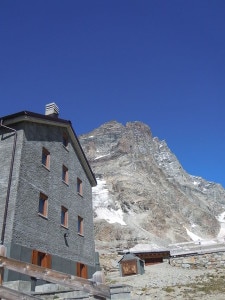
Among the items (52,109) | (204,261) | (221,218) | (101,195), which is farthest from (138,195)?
(52,109)

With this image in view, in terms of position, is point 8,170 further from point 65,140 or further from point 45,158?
point 65,140

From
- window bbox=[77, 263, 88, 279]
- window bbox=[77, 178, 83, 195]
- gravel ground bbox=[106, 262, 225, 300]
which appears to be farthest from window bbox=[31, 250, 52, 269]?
window bbox=[77, 178, 83, 195]

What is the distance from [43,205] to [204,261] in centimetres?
1555

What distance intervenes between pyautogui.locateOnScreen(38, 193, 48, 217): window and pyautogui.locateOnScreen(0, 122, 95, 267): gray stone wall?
32cm

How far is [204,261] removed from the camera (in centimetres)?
2788

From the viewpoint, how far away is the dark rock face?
72438 mm

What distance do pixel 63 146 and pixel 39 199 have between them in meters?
5.72

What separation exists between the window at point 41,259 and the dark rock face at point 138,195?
44.4m

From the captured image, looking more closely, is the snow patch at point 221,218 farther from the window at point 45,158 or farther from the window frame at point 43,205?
the window frame at point 43,205

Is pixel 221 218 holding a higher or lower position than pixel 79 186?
higher

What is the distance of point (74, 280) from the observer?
777cm

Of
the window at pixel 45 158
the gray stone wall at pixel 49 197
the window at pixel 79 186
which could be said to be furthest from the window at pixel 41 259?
the window at pixel 79 186

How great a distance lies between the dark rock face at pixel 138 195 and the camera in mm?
72438

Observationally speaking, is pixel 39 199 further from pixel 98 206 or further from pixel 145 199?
pixel 145 199
